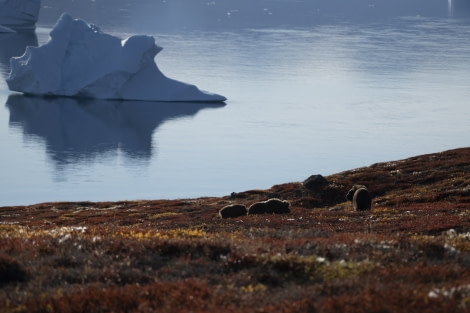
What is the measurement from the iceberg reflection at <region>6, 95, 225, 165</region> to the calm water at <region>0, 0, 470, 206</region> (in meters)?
0.13

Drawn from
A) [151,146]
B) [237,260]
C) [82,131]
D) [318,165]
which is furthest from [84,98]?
[237,260]

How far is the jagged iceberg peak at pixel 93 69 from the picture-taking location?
3570 inches

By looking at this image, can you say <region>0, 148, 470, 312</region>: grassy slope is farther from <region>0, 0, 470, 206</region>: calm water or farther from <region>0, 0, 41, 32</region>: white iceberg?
<region>0, 0, 41, 32</region>: white iceberg

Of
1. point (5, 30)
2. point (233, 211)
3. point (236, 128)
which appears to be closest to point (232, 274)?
point (233, 211)

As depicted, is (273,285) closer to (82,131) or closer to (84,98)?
(82,131)

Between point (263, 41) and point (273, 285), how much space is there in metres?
163

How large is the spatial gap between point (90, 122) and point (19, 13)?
9069cm

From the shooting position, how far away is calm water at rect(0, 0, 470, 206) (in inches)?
2748

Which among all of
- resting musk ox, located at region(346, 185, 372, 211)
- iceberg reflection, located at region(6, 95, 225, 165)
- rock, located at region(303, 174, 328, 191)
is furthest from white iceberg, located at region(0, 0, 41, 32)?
resting musk ox, located at region(346, 185, 372, 211)

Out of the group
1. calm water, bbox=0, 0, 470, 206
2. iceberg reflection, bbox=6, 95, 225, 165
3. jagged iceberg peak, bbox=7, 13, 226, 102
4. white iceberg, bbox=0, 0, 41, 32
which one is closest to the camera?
calm water, bbox=0, 0, 470, 206

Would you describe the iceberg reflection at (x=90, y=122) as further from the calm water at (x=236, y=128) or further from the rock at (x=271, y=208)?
the rock at (x=271, y=208)

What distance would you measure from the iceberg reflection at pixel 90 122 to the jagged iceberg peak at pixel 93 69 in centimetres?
137

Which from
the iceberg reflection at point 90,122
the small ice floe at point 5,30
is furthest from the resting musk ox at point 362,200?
the small ice floe at point 5,30

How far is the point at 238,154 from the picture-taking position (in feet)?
261
